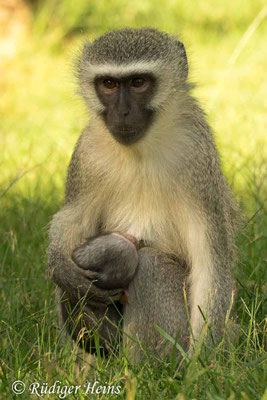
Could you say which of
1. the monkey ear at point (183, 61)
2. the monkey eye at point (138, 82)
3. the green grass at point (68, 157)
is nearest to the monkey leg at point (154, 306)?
the green grass at point (68, 157)

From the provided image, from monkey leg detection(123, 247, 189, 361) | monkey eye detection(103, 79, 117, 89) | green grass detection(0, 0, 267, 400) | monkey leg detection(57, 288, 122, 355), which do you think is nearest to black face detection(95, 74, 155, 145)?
monkey eye detection(103, 79, 117, 89)

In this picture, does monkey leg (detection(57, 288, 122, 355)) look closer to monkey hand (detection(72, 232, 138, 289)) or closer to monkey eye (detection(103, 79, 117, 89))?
monkey hand (detection(72, 232, 138, 289))

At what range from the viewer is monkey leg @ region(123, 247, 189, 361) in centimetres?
414

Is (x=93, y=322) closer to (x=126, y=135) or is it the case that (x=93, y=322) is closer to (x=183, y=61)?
(x=126, y=135)

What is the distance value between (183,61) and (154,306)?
1.40 meters

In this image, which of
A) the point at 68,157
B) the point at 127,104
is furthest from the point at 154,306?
the point at 68,157

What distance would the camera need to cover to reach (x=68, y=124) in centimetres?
855

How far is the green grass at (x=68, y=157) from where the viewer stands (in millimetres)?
3527

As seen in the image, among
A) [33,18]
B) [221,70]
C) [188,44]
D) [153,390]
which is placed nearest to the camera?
[153,390]

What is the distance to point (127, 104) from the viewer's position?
160 inches

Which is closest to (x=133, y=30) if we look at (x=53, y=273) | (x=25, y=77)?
(x=53, y=273)

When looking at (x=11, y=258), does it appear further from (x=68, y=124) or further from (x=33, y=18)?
(x=33, y=18)

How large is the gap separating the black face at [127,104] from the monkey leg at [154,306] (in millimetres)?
664

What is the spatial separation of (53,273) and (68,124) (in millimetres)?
4374
